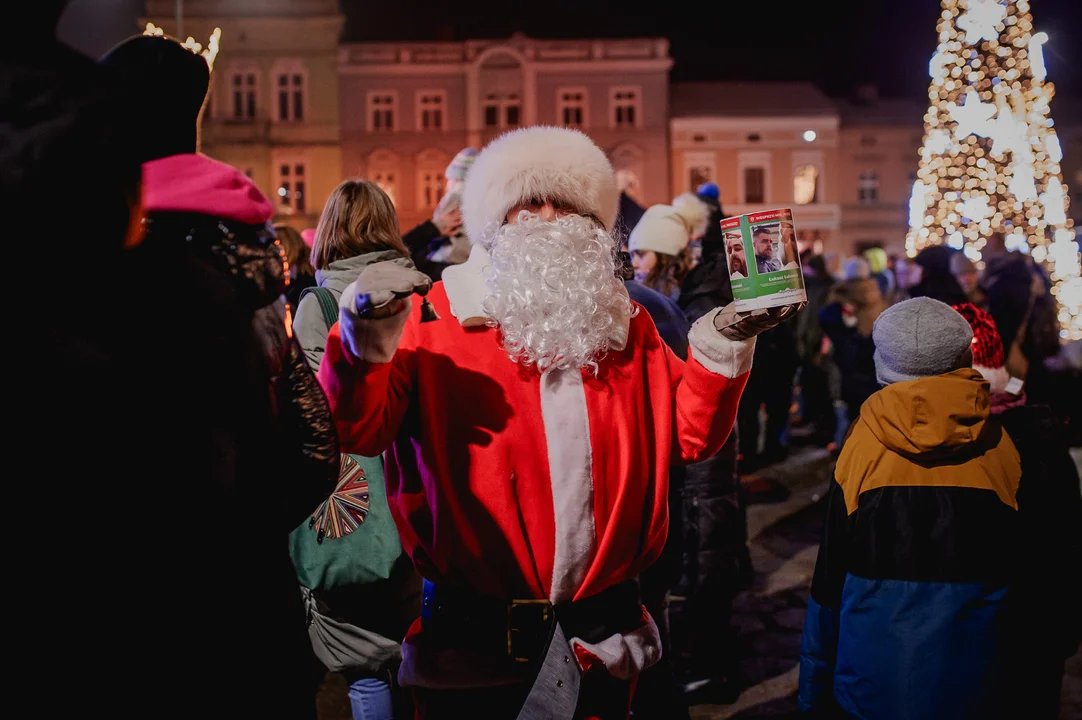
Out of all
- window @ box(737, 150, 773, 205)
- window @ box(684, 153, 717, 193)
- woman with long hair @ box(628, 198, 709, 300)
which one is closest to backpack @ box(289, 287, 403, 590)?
woman with long hair @ box(628, 198, 709, 300)

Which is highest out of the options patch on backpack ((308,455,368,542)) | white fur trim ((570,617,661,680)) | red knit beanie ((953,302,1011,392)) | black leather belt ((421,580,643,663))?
red knit beanie ((953,302,1011,392))

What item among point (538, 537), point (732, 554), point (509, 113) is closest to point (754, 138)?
point (509, 113)

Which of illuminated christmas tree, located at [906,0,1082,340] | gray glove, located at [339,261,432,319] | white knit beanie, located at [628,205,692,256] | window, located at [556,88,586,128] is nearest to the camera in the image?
gray glove, located at [339,261,432,319]

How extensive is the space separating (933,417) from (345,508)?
1.86m

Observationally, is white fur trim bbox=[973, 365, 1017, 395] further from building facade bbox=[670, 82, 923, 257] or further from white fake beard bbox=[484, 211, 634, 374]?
building facade bbox=[670, 82, 923, 257]

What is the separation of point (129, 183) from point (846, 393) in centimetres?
666

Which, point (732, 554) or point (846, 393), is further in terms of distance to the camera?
point (846, 393)

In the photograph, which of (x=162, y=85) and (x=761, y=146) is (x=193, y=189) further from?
(x=761, y=146)

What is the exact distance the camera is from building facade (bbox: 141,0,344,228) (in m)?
33.8

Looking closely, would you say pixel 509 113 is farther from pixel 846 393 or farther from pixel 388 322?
pixel 388 322

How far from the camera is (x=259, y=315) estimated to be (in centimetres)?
148

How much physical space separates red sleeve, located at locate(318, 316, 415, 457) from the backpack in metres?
0.91

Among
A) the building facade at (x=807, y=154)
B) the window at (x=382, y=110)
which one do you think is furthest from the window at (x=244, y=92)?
the building facade at (x=807, y=154)

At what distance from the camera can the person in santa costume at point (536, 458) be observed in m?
2.25
